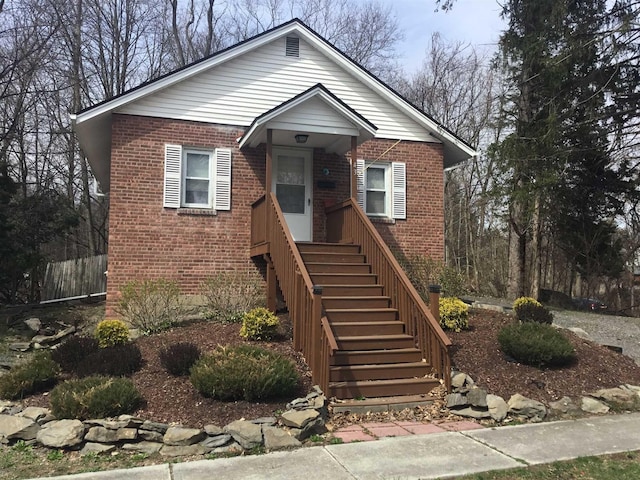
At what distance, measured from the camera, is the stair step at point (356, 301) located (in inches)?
332

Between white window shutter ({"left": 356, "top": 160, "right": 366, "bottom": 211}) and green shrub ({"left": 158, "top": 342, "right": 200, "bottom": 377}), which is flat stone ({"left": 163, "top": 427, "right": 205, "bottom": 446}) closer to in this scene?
green shrub ({"left": 158, "top": 342, "right": 200, "bottom": 377})

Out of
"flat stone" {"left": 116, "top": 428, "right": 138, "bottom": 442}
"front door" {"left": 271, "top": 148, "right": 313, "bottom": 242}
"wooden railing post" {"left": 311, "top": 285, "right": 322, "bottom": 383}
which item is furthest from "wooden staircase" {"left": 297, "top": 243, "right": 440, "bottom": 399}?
"flat stone" {"left": 116, "top": 428, "right": 138, "bottom": 442}

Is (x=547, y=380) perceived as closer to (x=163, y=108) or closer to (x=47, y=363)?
(x=47, y=363)

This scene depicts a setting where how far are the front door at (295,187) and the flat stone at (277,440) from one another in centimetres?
670

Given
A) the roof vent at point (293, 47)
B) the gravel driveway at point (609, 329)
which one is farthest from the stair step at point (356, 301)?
the roof vent at point (293, 47)

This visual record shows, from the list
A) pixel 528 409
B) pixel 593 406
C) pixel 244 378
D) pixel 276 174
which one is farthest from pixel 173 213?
pixel 593 406

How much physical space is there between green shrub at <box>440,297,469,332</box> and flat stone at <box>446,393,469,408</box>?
2.63 metres

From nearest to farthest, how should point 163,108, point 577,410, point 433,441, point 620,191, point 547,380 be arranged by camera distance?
point 433,441 < point 577,410 < point 547,380 < point 163,108 < point 620,191

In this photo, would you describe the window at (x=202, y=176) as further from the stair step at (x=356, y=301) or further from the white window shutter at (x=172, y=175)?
the stair step at (x=356, y=301)

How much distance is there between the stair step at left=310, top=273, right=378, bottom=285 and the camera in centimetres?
895

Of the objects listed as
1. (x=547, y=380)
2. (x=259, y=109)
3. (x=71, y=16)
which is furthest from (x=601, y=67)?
(x=71, y=16)

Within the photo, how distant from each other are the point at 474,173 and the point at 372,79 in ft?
62.5

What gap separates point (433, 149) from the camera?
13172mm

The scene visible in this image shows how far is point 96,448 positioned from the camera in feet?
17.2
